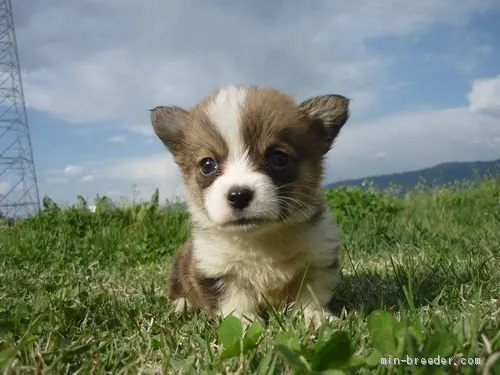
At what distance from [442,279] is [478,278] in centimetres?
26

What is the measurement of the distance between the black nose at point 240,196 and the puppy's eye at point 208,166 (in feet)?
1.18

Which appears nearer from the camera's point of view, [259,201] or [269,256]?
[259,201]

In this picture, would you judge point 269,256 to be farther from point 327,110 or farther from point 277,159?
point 327,110

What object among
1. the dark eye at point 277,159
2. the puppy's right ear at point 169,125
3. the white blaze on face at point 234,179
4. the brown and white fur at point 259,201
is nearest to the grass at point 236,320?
the brown and white fur at point 259,201

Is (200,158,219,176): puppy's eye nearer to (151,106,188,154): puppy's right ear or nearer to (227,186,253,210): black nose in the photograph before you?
(227,186,253,210): black nose

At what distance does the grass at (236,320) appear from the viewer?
212cm

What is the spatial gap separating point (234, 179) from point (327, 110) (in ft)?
3.30

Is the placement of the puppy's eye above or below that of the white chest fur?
above

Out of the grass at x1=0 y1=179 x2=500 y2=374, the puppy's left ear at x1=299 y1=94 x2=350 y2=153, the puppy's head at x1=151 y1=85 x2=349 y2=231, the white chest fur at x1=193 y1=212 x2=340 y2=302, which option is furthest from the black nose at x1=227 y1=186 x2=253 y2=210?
the puppy's left ear at x1=299 y1=94 x2=350 y2=153

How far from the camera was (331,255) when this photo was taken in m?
3.59

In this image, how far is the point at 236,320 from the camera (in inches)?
100

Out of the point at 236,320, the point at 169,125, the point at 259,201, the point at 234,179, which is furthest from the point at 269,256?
the point at 169,125

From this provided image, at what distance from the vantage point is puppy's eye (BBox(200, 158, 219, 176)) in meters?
3.45

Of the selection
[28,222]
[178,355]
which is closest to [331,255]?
[178,355]
